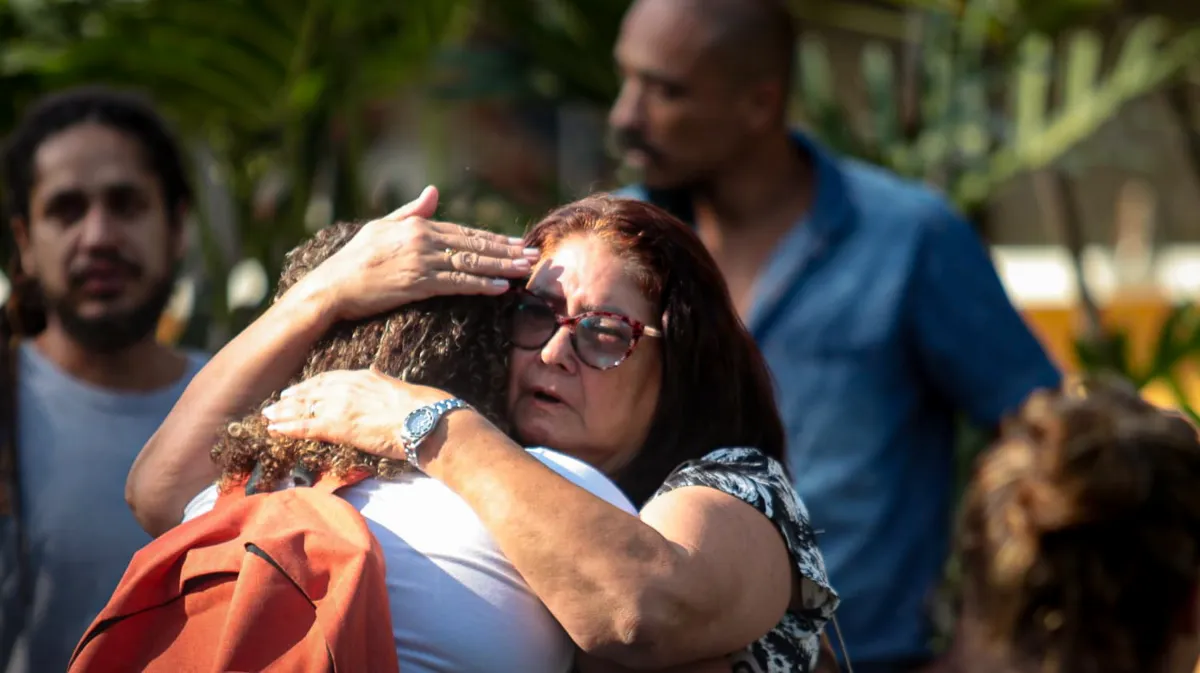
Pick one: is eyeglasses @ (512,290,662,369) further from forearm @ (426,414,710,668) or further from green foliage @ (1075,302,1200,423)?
green foliage @ (1075,302,1200,423)

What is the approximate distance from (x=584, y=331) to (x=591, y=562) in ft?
1.51

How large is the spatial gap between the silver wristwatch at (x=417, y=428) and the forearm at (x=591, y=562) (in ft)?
0.29

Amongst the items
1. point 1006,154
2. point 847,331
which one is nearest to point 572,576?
point 847,331

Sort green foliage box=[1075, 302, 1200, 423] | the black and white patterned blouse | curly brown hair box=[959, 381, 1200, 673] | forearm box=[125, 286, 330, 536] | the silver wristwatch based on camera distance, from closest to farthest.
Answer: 1. curly brown hair box=[959, 381, 1200, 673]
2. the silver wristwatch
3. the black and white patterned blouse
4. forearm box=[125, 286, 330, 536]
5. green foliage box=[1075, 302, 1200, 423]

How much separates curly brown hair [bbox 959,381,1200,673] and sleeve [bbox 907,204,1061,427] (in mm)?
1613

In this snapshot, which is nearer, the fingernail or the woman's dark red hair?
the fingernail

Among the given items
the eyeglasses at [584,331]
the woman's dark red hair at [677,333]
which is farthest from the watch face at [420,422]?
the woman's dark red hair at [677,333]

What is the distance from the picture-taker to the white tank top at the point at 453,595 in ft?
6.22

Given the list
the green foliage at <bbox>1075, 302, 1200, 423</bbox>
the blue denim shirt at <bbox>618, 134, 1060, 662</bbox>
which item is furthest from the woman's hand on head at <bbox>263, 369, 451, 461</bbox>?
the green foliage at <bbox>1075, 302, 1200, 423</bbox>

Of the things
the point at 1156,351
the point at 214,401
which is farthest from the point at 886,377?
the point at 214,401

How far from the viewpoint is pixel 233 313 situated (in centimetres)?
497

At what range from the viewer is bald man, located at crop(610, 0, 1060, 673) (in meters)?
3.42

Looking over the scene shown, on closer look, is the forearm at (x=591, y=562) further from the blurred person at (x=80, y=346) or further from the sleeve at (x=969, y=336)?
the sleeve at (x=969, y=336)

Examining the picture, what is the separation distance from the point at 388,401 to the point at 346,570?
277 mm
